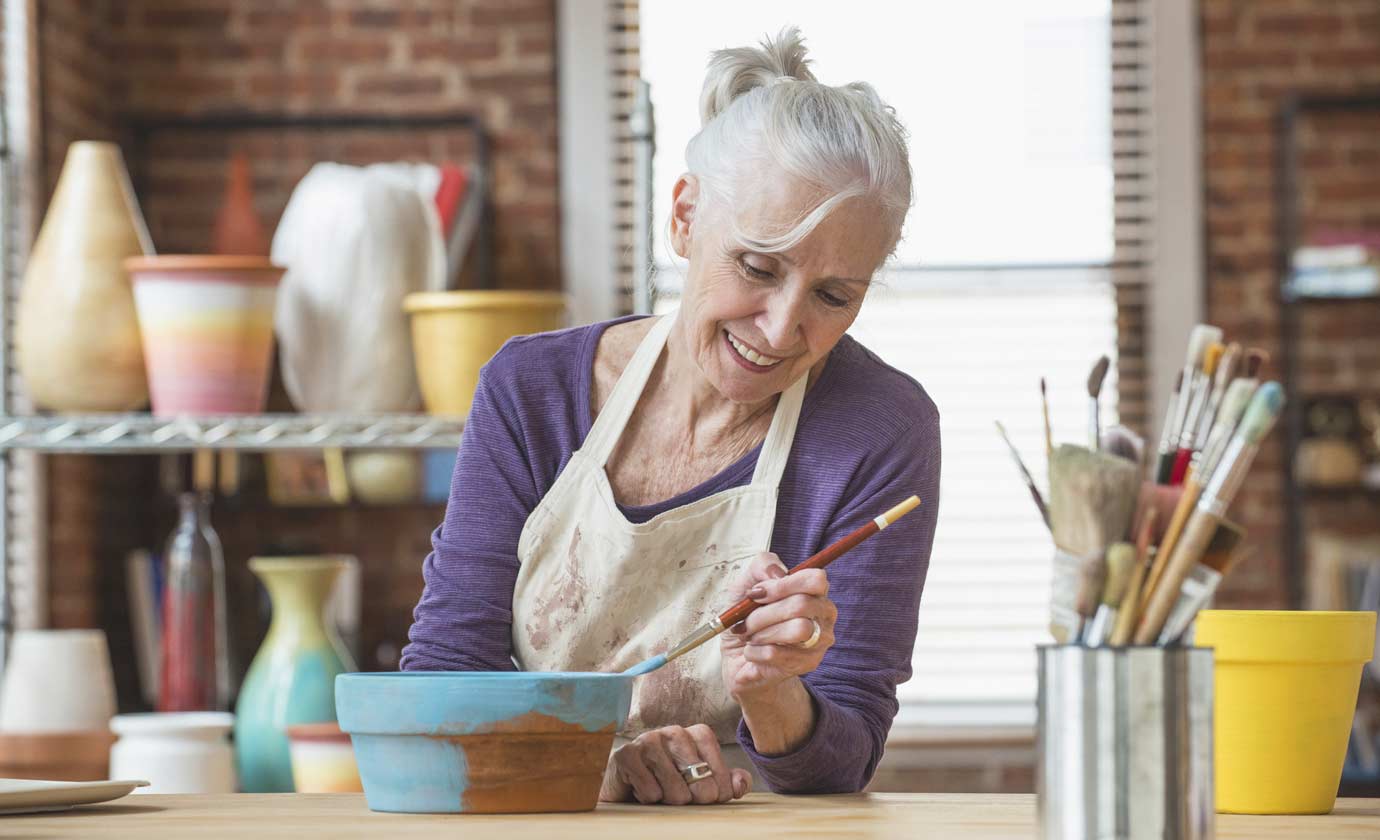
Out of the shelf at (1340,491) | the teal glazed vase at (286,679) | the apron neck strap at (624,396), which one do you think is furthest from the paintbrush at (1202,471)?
the shelf at (1340,491)

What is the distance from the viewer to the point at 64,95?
3869 millimetres

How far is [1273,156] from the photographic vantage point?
4.17m

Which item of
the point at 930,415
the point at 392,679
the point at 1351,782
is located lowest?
the point at 1351,782

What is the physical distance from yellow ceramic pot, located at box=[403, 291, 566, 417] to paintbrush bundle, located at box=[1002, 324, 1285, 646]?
6.59 feet

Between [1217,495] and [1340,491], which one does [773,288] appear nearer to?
[1217,495]

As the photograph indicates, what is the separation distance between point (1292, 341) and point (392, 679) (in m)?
3.35

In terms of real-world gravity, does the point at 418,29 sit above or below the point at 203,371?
above

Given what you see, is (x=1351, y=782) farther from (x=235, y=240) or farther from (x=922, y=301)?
(x=235, y=240)

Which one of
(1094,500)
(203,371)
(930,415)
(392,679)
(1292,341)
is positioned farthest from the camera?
(1292,341)

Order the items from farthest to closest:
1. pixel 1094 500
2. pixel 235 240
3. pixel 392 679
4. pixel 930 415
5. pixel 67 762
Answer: pixel 235 240, pixel 67 762, pixel 930 415, pixel 392 679, pixel 1094 500

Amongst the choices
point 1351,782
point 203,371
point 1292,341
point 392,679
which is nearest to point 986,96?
point 1292,341

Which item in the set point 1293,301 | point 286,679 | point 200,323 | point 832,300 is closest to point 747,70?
point 832,300

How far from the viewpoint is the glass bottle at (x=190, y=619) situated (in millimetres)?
3240

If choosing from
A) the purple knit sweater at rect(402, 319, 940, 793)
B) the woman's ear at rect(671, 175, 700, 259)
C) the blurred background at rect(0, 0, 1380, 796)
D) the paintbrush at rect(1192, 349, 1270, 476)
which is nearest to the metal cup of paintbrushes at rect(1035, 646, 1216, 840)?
the paintbrush at rect(1192, 349, 1270, 476)
